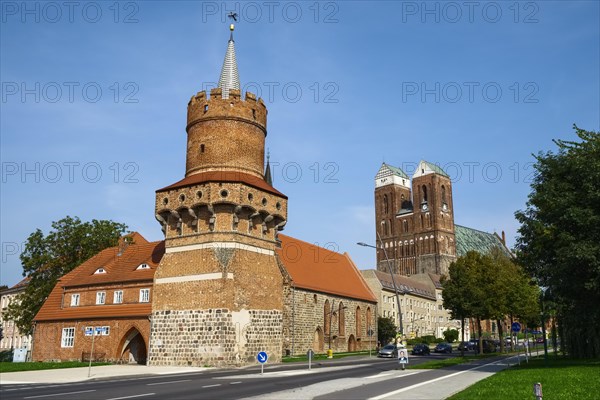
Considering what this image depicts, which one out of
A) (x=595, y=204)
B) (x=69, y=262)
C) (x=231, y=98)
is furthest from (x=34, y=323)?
(x=595, y=204)

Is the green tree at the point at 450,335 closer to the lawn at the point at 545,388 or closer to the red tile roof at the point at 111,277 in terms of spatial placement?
the red tile roof at the point at 111,277

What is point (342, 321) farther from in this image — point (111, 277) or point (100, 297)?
point (100, 297)

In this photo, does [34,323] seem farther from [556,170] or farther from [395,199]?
[395,199]

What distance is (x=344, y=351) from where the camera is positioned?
55.2 m

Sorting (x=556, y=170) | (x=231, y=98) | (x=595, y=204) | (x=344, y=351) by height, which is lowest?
(x=344, y=351)

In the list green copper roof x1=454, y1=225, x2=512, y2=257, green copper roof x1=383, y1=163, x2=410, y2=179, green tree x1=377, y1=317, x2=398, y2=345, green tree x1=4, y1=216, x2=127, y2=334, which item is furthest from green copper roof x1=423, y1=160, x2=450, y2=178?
green tree x1=4, y1=216, x2=127, y2=334

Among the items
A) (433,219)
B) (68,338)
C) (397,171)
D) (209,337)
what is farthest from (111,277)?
(397,171)

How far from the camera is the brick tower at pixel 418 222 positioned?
135m

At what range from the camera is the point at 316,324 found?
49.8 m

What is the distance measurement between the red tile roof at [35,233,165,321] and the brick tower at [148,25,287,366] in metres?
3.47

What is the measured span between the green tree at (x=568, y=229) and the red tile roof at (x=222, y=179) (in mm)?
17489

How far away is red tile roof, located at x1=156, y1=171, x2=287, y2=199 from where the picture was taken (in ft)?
122

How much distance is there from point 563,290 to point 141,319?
27.2 m

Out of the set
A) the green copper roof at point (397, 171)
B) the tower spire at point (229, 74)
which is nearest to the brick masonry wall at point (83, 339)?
the tower spire at point (229, 74)
